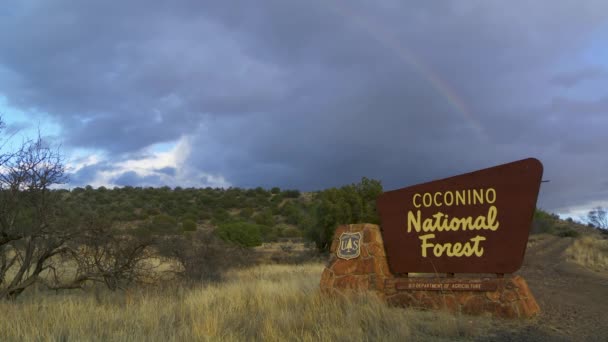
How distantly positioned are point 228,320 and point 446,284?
5.38m

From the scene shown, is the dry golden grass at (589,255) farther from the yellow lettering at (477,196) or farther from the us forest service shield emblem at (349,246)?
the us forest service shield emblem at (349,246)

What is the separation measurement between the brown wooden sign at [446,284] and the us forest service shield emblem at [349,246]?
1.36 m

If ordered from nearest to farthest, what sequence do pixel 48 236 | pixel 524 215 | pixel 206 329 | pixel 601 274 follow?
pixel 206 329, pixel 524 215, pixel 48 236, pixel 601 274

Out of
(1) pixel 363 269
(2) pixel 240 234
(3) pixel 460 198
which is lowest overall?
(1) pixel 363 269

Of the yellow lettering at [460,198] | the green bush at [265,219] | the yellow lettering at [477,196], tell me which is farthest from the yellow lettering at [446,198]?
the green bush at [265,219]

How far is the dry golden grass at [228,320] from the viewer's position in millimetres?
8750

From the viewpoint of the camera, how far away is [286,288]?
596 inches

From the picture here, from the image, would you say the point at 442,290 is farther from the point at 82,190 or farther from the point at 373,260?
the point at 82,190

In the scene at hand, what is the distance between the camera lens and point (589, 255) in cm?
2956

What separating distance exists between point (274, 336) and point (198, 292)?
23.8 feet

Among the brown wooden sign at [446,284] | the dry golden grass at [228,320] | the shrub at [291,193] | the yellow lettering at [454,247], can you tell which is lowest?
the dry golden grass at [228,320]

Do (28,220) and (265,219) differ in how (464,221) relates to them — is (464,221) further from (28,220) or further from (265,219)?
(265,219)

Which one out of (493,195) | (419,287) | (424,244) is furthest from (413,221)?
(493,195)

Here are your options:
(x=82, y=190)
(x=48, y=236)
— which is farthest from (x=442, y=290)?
(x=82, y=190)
